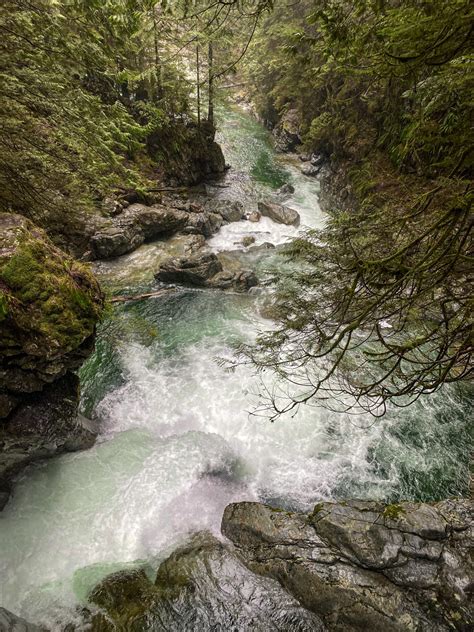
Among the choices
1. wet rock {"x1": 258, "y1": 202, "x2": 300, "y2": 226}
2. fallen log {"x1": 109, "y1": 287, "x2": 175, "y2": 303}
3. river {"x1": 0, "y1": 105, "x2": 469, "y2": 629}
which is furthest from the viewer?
wet rock {"x1": 258, "y1": 202, "x2": 300, "y2": 226}

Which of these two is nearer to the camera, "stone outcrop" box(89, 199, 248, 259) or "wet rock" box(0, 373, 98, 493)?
"wet rock" box(0, 373, 98, 493)

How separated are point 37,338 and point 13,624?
344 cm

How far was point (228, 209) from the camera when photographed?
53.0 ft

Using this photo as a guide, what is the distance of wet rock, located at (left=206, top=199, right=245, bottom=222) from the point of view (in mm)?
16047

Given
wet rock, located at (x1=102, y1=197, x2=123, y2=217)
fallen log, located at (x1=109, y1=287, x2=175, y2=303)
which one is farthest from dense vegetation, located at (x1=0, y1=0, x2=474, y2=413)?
fallen log, located at (x1=109, y1=287, x2=175, y2=303)

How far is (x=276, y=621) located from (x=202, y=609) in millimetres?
965

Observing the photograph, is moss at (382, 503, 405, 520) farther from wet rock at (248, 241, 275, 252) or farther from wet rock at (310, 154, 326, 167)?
wet rock at (310, 154, 326, 167)

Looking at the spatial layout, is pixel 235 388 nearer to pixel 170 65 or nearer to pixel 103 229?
pixel 103 229

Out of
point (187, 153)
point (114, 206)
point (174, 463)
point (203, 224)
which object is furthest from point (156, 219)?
point (174, 463)

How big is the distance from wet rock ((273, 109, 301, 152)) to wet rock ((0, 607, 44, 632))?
25.0 m

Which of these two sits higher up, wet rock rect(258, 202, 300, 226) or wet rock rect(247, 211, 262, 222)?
wet rock rect(258, 202, 300, 226)

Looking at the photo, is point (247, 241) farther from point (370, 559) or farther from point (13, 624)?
point (13, 624)

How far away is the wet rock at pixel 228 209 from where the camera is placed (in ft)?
52.6

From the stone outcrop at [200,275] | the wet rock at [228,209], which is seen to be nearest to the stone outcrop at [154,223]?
the wet rock at [228,209]
